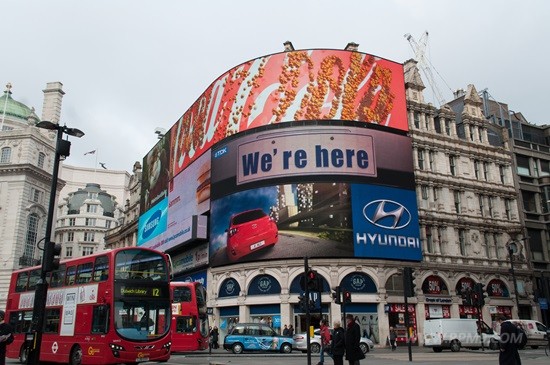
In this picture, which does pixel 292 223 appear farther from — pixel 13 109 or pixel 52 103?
pixel 13 109

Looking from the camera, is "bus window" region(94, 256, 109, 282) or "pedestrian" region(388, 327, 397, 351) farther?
"pedestrian" region(388, 327, 397, 351)

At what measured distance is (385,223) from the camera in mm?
40625

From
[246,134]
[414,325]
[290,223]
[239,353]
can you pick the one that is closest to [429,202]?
[414,325]

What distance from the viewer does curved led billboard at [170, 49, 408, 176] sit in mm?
42438

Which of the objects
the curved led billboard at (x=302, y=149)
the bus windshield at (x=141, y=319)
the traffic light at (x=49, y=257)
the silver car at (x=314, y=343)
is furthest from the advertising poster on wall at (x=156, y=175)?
the traffic light at (x=49, y=257)

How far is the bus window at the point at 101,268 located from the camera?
59.0 feet

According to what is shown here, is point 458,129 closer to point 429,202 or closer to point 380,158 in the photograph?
point 429,202

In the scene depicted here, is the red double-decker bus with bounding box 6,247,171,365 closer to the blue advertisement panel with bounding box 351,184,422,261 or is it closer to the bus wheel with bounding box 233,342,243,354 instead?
the bus wheel with bounding box 233,342,243,354

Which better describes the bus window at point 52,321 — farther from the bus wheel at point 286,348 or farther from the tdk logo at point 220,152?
the tdk logo at point 220,152

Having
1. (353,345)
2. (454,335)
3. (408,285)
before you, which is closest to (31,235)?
(454,335)

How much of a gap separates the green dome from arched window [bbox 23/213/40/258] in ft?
69.3

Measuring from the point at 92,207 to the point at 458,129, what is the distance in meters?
78.7

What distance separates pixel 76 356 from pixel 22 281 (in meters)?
7.03

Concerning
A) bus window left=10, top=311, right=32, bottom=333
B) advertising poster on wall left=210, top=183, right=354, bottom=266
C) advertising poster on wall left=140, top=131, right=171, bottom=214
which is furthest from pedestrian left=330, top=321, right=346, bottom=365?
advertising poster on wall left=140, top=131, right=171, bottom=214
